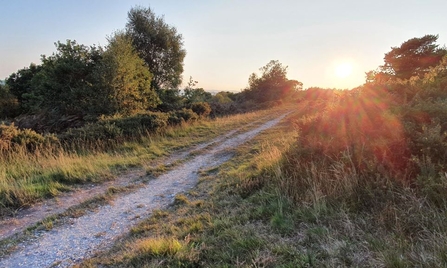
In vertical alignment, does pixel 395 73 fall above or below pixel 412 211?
above

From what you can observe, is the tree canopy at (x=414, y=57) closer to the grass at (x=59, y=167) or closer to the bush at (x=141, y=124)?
the bush at (x=141, y=124)

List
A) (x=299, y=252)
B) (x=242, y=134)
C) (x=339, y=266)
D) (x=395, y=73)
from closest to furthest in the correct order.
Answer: (x=339, y=266) → (x=299, y=252) → (x=242, y=134) → (x=395, y=73)

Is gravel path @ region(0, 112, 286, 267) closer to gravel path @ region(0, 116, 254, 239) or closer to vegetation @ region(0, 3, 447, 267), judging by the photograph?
vegetation @ region(0, 3, 447, 267)

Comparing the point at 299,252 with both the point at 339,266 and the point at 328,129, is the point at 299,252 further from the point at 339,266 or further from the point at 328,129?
the point at 328,129

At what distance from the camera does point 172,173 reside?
7.79 metres

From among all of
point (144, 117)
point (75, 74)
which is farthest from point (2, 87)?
point (144, 117)

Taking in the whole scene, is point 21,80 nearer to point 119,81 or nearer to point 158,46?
point 158,46

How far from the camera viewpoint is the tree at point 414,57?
25.1 m

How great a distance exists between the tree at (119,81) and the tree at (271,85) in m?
25.5

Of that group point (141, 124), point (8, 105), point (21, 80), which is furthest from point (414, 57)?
point (21, 80)

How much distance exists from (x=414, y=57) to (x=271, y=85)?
747 inches

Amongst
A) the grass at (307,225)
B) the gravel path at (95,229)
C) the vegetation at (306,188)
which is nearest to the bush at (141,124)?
the vegetation at (306,188)

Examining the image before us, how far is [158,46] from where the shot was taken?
77.5ft

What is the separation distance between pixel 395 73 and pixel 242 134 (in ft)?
73.3
